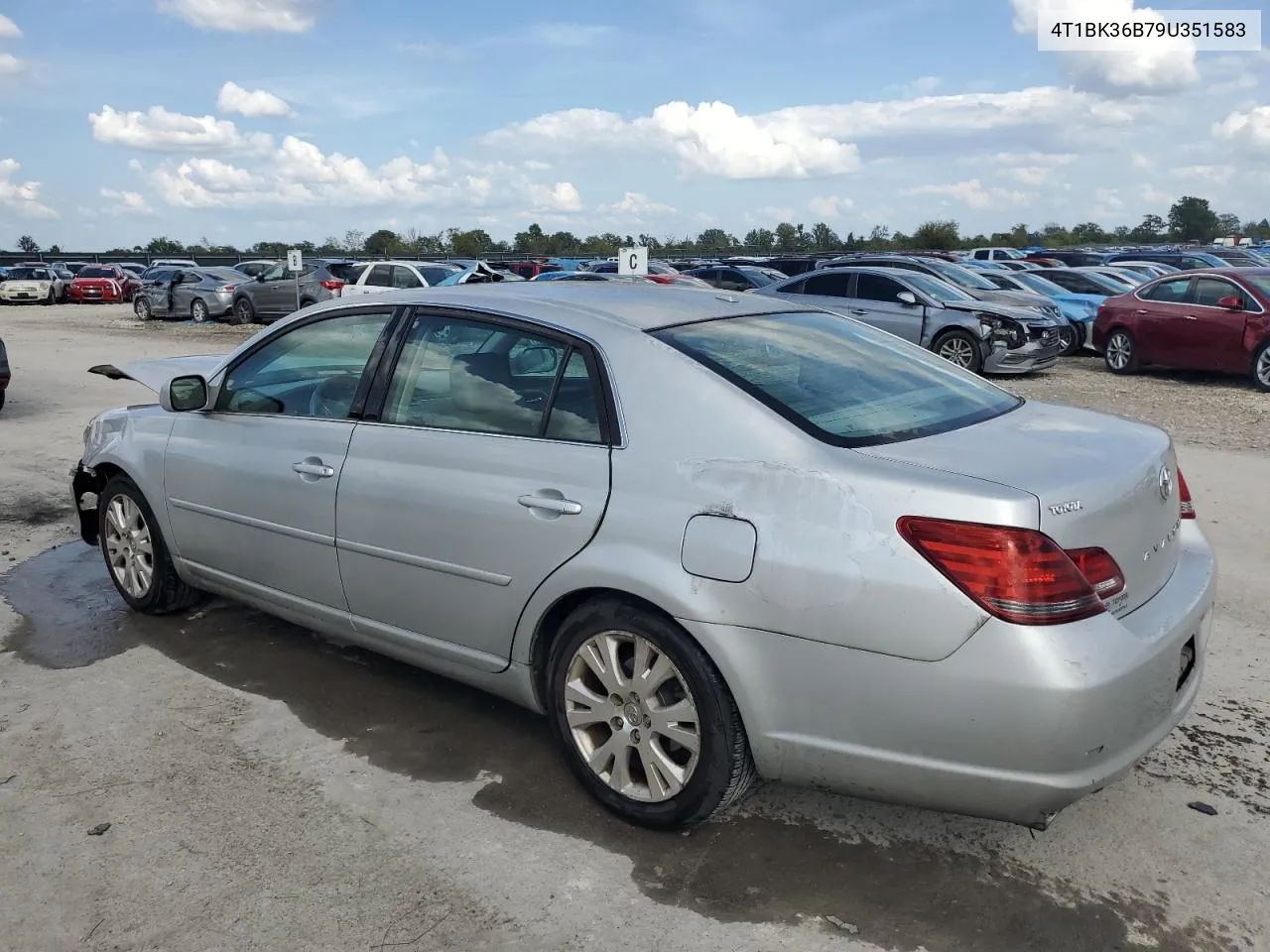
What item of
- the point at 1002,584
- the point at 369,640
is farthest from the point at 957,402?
the point at 369,640

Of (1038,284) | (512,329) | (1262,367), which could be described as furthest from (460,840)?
(1038,284)

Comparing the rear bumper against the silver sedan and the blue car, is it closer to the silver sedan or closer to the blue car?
the silver sedan

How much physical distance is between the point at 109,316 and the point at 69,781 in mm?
31347

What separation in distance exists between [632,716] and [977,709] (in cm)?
104

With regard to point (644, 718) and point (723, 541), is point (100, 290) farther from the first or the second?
point (723, 541)

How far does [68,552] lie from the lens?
637cm

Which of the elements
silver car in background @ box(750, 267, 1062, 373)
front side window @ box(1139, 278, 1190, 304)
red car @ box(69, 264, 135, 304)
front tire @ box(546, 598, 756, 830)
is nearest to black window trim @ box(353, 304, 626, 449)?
front tire @ box(546, 598, 756, 830)

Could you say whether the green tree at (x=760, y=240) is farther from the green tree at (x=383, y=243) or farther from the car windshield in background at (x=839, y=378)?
the car windshield in background at (x=839, y=378)

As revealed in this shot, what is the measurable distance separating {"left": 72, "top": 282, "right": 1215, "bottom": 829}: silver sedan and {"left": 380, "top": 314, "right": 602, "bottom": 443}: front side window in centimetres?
1

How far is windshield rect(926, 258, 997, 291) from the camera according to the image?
17234 mm

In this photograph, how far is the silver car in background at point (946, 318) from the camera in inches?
585

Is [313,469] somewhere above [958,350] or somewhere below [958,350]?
above

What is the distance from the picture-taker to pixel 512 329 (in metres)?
3.71

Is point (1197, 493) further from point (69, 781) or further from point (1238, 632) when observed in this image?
point (69, 781)
